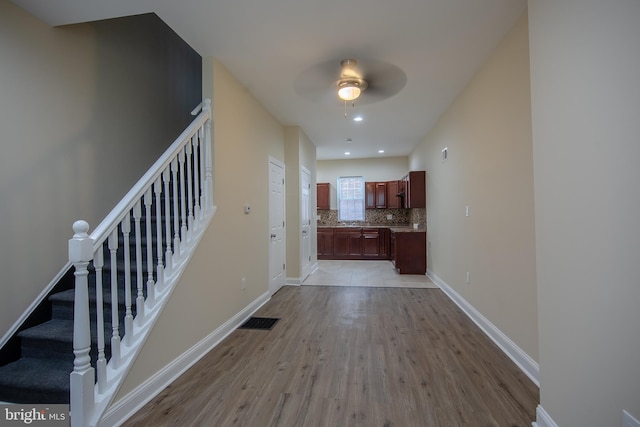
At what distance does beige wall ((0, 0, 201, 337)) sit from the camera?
6.45 feet

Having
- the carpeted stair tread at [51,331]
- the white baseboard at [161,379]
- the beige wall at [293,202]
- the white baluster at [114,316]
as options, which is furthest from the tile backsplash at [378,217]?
the white baluster at [114,316]

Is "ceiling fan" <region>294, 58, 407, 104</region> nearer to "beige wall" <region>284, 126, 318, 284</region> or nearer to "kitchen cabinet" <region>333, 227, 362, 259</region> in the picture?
"beige wall" <region>284, 126, 318, 284</region>

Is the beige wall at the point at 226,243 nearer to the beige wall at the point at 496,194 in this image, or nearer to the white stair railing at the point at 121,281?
the white stair railing at the point at 121,281

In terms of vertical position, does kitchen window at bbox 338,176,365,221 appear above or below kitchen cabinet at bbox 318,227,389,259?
above

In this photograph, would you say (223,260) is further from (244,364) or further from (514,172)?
(514,172)

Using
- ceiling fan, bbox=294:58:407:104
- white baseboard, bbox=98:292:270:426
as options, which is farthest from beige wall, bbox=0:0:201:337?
ceiling fan, bbox=294:58:407:104

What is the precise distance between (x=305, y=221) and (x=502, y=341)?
3571 mm

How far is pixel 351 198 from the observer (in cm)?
823

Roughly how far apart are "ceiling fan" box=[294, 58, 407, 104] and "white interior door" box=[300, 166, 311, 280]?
1.85 metres

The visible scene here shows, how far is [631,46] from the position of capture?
0.97 meters

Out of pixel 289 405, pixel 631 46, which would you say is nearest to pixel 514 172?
pixel 631 46

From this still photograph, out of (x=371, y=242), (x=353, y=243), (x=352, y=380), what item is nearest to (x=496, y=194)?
(x=352, y=380)

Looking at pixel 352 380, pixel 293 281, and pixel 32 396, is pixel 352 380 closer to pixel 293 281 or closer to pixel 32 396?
pixel 32 396

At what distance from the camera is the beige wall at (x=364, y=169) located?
26.3 ft
